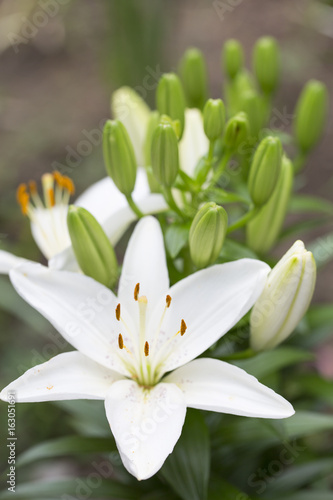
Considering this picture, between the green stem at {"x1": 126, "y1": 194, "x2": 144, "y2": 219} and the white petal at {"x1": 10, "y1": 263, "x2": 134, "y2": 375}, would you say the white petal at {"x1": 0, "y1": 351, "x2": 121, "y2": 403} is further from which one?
the green stem at {"x1": 126, "y1": 194, "x2": 144, "y2": 219}

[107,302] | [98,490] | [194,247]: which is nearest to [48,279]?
[107,302]

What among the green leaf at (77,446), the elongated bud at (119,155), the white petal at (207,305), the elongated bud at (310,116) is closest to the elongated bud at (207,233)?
the white petal at (207,305)

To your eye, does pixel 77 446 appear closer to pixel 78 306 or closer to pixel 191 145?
pixel 78 306

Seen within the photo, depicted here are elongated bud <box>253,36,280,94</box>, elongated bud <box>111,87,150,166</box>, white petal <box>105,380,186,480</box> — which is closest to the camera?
white petal <box>105,380,186,480</box>

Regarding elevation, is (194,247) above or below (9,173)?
above

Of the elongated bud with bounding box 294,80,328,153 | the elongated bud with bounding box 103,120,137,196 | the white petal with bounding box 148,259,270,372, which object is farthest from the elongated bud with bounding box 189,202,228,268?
the elongated bud with bounding box 294,80,328,153

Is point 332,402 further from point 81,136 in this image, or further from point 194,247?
point 81,136
